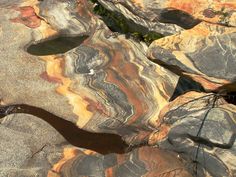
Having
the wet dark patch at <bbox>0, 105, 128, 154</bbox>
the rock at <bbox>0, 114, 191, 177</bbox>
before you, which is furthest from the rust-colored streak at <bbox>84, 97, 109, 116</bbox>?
the rock at <bbox>0, 114, 191, 177</bbox>

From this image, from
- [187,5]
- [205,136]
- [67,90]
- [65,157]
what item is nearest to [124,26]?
[67,90]

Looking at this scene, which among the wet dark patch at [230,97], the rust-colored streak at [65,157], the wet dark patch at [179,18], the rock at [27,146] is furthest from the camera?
the wet dark patch at [179,18]

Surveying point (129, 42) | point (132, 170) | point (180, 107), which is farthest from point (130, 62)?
point (132, 170)

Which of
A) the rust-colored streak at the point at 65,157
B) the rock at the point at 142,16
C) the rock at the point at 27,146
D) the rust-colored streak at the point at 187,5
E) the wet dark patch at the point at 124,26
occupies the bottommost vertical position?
the rock at the point at 27,146

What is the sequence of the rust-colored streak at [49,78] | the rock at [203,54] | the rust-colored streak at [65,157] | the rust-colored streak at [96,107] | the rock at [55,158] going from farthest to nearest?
the rust-colored streak at [49,78], the rust-colored streak at [96,107], the rust-colored streak at [65,157], the rock at [203,54], the rock at [55,158]

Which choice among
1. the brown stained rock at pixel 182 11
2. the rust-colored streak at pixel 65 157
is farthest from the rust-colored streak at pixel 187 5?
the rust-colored streak at pixel 65 157

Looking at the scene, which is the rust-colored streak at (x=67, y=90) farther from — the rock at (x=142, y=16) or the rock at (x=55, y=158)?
the rock at (x=142, y=16)

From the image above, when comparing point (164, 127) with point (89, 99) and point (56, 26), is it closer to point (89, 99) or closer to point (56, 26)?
point (89, 99)
